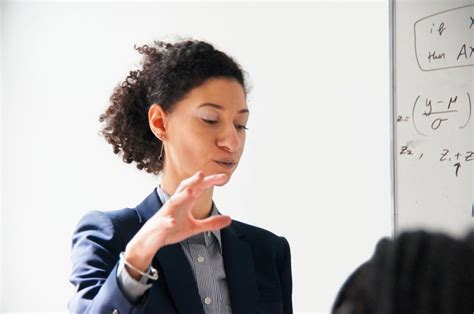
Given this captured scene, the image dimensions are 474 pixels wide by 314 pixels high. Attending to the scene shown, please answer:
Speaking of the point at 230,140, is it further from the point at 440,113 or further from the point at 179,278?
the point at 440,113

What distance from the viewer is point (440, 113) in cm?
139

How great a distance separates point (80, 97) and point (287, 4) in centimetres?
67

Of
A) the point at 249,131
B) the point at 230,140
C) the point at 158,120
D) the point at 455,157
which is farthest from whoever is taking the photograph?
the point at 249,131

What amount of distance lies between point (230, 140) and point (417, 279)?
691mm

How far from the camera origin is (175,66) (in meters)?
1.11

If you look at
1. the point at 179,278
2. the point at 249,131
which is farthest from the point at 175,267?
the point at 249,131

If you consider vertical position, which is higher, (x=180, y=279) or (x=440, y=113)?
(x=440, y=113)

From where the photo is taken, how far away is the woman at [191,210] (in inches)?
38.9

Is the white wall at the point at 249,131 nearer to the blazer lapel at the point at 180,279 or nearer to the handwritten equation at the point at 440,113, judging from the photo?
the handwritten equation at the point at 440,113

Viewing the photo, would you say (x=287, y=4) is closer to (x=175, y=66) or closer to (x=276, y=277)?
(x=175, y=66)

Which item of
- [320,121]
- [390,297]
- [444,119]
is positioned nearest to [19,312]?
[320,121]

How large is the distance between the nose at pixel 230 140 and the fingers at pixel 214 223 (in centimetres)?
27

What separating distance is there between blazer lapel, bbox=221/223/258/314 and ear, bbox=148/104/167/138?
0.20 metres

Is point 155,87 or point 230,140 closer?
point 230,140
